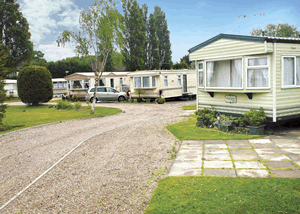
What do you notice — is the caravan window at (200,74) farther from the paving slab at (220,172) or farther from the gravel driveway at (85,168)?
the paving slab at (220,172)

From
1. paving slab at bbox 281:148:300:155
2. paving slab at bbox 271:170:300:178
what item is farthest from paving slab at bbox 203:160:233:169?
paving slab at bbox 281:148:300:155

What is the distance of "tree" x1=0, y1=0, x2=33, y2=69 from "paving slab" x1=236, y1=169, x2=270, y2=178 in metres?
39.3

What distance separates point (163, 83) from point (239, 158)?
1664cm

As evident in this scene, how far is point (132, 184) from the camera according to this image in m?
5.31

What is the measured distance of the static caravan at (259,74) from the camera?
876 cm

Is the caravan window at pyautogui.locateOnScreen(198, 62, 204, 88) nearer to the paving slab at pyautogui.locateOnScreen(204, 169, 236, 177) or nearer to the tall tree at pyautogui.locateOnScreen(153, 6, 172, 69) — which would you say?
the paving slab at pyautogui.locateOnScreen(204, 169, 236, 177)

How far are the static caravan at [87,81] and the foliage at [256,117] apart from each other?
21544 mm

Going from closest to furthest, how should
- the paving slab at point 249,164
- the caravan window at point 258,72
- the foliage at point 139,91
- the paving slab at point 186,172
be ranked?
the paving slab at point 186,172
the paving slab at point 249,164
the caravan window at point 258,72
the foliage at point 139,91

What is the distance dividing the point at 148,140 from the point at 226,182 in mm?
4277

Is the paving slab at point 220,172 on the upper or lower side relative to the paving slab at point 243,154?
lower

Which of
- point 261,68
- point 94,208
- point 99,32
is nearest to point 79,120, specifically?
point 99,32

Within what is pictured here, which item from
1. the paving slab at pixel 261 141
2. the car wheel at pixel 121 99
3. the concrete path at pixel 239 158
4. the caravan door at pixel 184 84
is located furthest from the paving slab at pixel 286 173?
the car wheel at pixel 121 99

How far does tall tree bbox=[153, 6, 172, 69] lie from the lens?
4478cm

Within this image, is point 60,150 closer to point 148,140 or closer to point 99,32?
point 148,140
